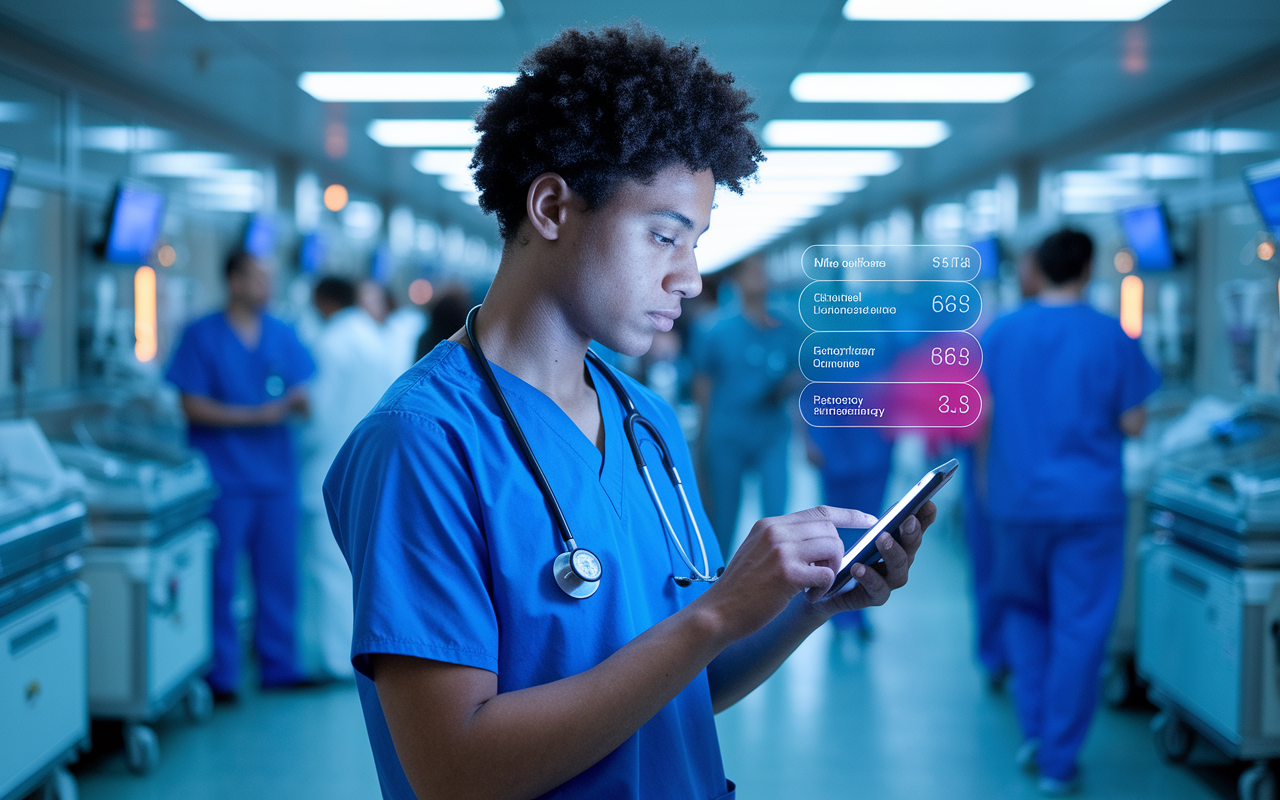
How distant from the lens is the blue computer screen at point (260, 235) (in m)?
4.79

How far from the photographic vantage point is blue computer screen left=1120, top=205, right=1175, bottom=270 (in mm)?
4133

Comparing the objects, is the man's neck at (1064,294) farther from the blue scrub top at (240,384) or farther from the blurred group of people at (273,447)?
the blue scrub top at (240,384)

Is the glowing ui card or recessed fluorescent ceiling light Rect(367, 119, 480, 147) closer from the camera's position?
the glowing ui card

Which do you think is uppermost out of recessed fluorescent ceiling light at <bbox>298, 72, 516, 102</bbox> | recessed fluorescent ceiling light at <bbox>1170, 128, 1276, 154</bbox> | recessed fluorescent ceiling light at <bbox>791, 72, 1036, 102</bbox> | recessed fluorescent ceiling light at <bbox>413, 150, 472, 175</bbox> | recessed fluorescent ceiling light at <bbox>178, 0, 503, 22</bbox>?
recessed fluorescent ceiling light at <bbox>413, 150, 472, 175</bbox>

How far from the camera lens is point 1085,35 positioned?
3.26m

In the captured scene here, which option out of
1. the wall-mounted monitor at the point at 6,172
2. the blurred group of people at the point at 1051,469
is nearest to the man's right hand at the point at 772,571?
the blurred group of people at the point at 1051,469

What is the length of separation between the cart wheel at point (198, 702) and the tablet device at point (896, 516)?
2.92 m

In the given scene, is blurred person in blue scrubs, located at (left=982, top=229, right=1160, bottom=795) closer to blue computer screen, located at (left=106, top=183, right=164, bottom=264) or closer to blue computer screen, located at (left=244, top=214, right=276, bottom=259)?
blue computer screen, located at (left=106, top=183, right=164, bottom=264)

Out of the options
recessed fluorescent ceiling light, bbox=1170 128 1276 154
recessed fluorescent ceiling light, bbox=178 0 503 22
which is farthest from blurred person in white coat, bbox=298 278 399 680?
recessed fluorescent ceiling light, bbox=1170 128 1276 154

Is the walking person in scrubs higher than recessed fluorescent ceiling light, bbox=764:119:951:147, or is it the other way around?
recessed fluorescent ceiling light, bbox=764:119:951:147

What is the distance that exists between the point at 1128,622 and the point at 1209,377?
1329mm

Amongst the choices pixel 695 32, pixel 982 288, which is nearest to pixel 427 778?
pixel 982 288

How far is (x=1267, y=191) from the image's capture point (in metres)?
2.76

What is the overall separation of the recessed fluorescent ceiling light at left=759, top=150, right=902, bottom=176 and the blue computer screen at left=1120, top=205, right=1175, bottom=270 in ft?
4.50
